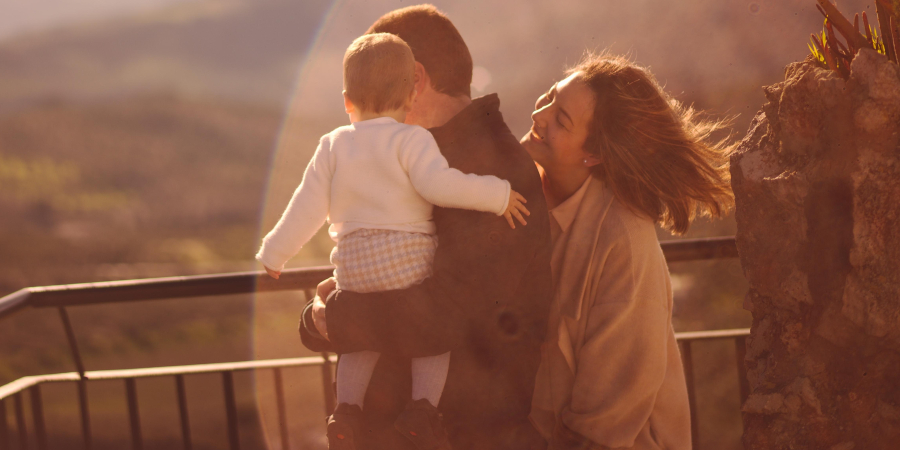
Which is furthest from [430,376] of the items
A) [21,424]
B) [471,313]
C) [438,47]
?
[21,424]

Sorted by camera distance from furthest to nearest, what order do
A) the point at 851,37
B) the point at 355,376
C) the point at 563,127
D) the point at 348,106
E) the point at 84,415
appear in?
1. the point at 84,415
2. the point at 563,127
3. the point at 348,106
4. the point at 355,376
5. the point at 851,37

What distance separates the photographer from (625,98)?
7.22 ft

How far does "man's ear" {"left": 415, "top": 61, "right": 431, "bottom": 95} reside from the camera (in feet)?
6.64

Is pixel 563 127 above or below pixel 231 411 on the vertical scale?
above

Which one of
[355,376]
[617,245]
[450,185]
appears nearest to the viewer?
[450,185]

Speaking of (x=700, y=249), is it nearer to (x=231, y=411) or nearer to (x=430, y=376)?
(x=430, y=376)

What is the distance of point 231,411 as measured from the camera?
10.5 feet

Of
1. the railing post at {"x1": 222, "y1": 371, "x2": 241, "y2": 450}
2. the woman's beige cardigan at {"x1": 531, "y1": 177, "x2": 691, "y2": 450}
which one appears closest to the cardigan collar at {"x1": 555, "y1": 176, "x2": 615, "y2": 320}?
the woman's beige cardigan at {"x1": 531, "y1": 177, "x2": 691, "y2": 450}

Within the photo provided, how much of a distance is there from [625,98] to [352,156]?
3.10 feet

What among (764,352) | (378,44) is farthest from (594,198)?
(378,44)

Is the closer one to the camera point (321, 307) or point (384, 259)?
point (384, 259)

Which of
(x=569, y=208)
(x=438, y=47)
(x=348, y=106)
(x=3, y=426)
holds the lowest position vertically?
(x=3, y=426)

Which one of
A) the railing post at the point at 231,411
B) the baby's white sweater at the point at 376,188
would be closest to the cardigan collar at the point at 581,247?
the baby's white sweater at the point at 376,188

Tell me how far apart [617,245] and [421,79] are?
834mm
